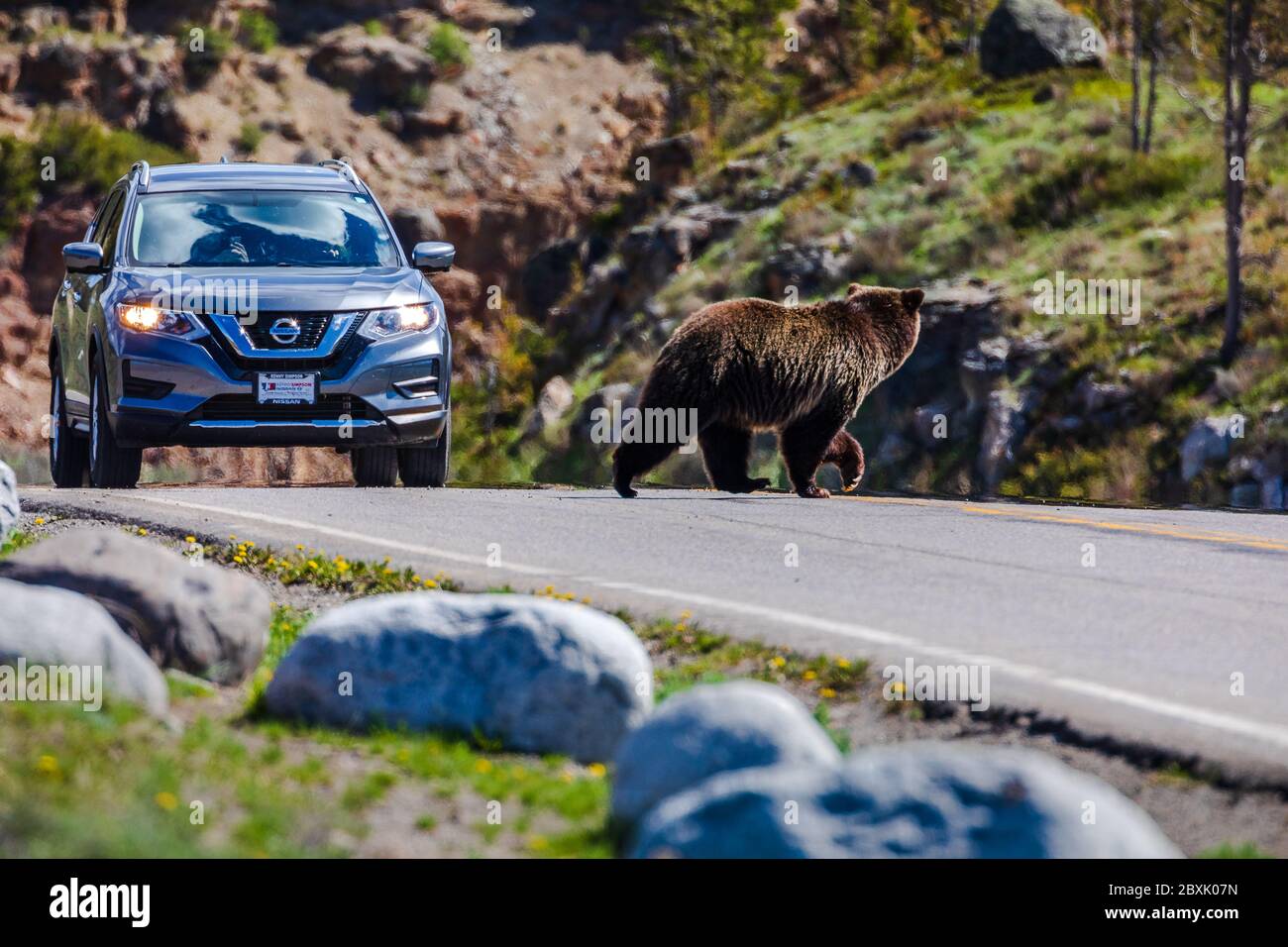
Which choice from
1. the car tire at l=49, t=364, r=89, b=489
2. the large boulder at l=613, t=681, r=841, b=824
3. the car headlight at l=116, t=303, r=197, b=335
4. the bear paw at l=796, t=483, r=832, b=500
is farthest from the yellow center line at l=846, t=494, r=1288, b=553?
the large boulder at l=613, t=681, r=841, b=824

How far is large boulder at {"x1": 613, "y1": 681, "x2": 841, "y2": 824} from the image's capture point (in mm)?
5582

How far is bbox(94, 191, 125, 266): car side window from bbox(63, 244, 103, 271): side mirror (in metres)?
0.27

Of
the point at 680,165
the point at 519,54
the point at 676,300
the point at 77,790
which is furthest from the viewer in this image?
the point at 519,54

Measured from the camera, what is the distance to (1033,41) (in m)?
44.2

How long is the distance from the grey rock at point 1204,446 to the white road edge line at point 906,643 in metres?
14.0

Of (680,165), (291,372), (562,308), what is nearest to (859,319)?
(291,372)

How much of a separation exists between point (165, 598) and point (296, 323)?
19.9 feet

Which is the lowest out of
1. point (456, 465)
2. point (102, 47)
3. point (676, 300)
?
point (456, 465)

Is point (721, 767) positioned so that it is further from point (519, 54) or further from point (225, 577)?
point (519, 54)

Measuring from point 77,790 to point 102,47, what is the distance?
2119 inches

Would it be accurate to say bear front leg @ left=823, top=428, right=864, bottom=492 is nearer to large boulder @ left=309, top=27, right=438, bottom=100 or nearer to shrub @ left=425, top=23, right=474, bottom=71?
large boulder @ left=309, top=27, right=438, bottom=100

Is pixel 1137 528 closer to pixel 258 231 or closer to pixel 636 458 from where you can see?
Answer: pixel 636 458

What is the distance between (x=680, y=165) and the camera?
163 feet

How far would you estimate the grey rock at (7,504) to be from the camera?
10414 millimetres
